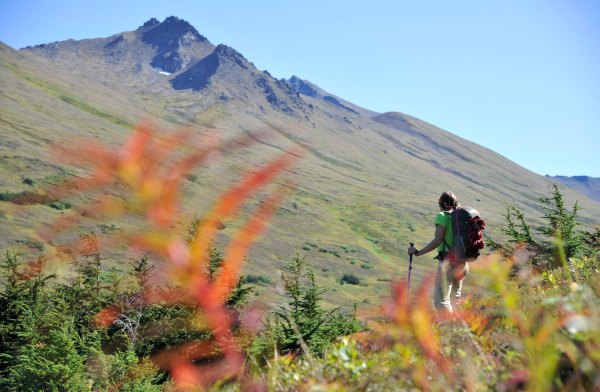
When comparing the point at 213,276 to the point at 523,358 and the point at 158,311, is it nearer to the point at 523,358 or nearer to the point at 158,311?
the point at 158,311

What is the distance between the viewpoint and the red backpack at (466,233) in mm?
5871

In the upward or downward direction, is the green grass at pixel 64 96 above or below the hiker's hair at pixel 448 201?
below

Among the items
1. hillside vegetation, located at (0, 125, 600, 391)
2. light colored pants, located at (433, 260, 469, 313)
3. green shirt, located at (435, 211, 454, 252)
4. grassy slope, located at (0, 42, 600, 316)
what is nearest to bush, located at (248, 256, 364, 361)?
hillside vegetation, located at (0, 125, 600, 391)

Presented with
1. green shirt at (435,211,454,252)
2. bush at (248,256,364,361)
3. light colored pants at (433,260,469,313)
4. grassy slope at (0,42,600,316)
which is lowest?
grassy slope at (0,42,600,316)

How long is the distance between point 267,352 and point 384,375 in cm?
598

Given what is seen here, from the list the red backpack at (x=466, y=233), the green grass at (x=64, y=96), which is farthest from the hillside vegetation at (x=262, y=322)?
the green grass at (x=64, y=96)

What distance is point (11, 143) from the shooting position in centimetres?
7844

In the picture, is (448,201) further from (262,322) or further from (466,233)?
(262,322)

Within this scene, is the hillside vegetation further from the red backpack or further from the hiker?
the red backpack

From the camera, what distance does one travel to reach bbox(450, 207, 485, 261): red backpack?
19.3ft

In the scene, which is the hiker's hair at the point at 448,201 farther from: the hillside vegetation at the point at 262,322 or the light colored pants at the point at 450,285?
the hillside vegetation at the point at 262,322

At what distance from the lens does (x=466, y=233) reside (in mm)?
5879

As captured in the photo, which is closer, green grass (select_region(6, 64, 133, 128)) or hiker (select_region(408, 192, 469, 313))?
hiker (select_region(408, 192, 469, 313))

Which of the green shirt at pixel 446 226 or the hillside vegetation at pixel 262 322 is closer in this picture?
the hillside vegetation at pixel 262 322
